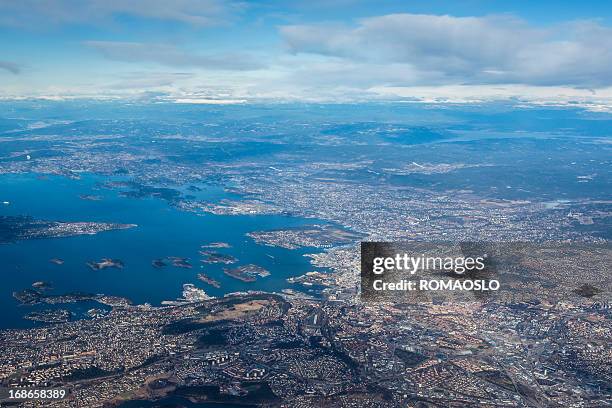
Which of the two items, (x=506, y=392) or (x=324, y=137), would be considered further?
(x=324, y=137)

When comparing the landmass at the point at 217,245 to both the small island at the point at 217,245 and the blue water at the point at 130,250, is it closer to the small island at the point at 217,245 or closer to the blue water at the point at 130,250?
the small island at the point at 217,245

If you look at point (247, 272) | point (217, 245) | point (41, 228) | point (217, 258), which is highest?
point (41, 228)

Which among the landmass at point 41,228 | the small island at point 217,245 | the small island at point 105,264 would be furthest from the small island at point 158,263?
the landmass at point 41,228

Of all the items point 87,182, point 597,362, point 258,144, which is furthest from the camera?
point 258,144

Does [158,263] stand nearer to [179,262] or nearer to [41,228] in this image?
[179,262]

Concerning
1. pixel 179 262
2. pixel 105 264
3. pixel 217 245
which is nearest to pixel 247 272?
pixel 179 262

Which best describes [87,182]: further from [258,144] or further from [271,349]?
[271,349]

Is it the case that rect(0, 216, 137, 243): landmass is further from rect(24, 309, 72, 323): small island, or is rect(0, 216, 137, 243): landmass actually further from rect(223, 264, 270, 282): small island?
rect(24, 309, 72, 323): small island

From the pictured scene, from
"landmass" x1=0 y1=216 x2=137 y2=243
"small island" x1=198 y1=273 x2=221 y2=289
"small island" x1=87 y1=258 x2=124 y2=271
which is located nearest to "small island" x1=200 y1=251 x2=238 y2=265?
"small island" x1=198 y1=273 x2=221 y2=289

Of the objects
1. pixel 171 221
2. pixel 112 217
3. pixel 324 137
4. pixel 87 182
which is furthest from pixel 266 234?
pixel 324 137
